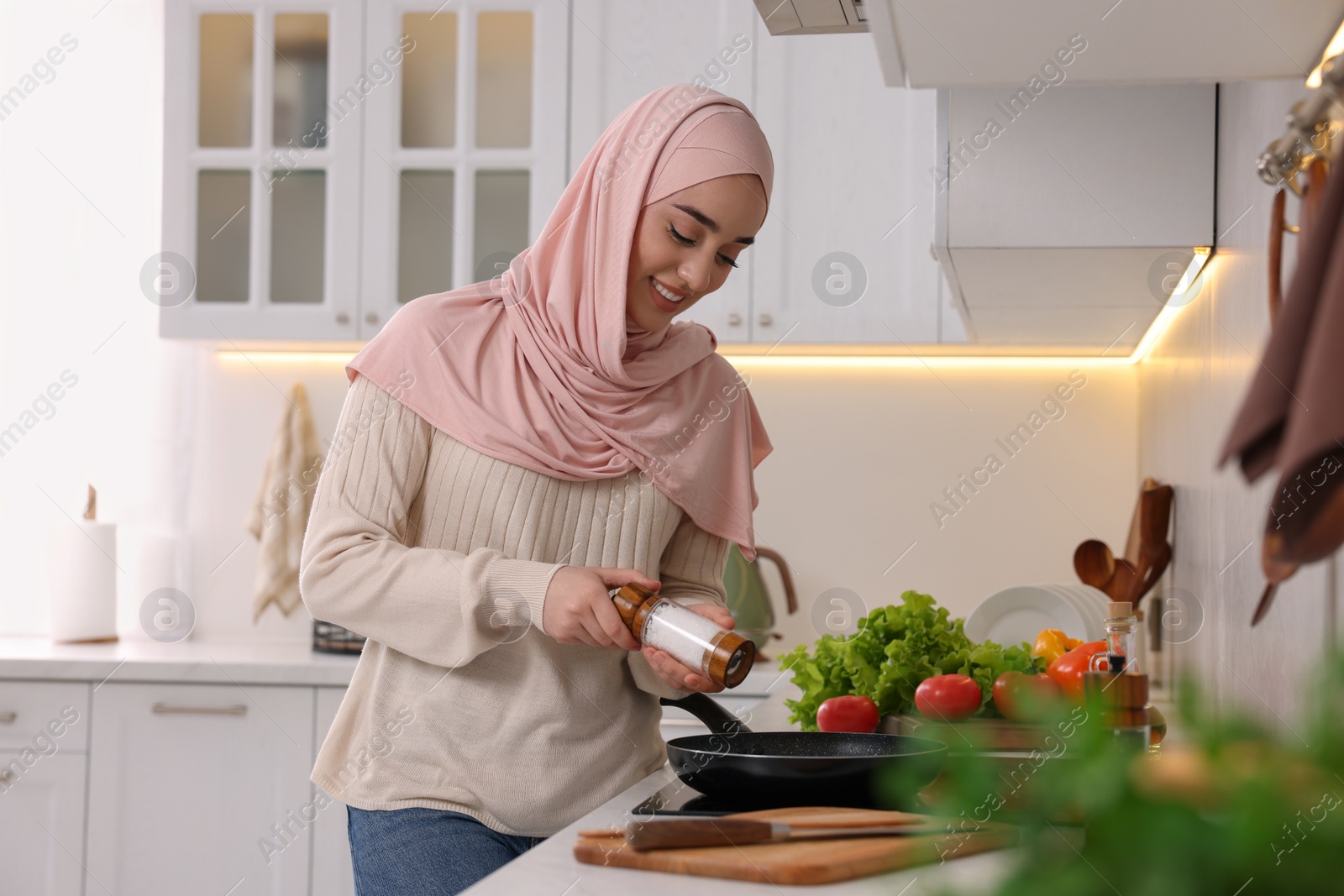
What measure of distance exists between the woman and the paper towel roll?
1724 millimetres

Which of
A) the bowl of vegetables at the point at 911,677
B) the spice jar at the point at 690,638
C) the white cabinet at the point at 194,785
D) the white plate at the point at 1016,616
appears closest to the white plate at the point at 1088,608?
the white plate at the point at 1016,616

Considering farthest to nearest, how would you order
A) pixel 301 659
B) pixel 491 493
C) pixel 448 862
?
1. pixel 301 659
2. pixel 491 493
3. pixel 448 862

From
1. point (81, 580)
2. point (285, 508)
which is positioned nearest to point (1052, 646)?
point (285, 508)

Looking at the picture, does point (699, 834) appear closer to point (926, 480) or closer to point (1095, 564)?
point (1095, 564)

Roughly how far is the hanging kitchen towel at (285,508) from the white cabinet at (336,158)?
0.90 ft

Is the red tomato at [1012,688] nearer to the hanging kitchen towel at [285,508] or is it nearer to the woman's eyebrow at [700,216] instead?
the woman's eyebrow at [700,216]

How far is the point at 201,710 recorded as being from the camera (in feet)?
7.88

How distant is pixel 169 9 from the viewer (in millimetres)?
2709

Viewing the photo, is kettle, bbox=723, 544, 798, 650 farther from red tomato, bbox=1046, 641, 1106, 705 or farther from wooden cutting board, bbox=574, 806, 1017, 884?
wooden cutting board, bbox=574, 806, 1017, 884

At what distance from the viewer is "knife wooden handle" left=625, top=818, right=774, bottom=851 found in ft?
2.79

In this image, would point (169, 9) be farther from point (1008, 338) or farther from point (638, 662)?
point (638, 662)

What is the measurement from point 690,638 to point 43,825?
2.02 m

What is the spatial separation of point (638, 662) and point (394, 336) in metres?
0.44

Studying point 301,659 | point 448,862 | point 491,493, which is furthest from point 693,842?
point 301,659
